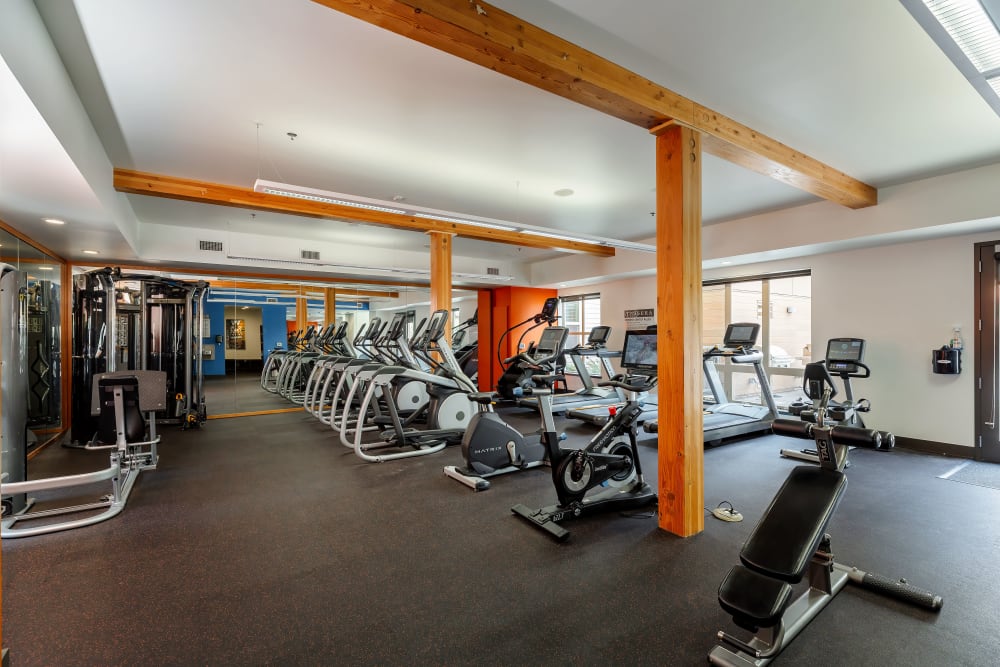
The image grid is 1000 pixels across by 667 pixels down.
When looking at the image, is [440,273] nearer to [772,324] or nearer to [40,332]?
[40,332]

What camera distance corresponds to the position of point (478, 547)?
2.93m

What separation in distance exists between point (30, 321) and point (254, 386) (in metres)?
3.52

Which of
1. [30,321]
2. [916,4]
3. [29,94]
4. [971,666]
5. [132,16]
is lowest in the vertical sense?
[971,666]

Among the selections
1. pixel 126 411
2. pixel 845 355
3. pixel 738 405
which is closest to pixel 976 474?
pixel 845 355

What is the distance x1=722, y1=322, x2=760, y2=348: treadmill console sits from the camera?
565cm

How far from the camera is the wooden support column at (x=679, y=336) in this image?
119 inches

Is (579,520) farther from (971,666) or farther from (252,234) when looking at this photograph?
(252,234)

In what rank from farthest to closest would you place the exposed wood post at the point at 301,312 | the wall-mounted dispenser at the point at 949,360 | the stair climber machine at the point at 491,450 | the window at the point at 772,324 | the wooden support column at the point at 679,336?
the exposed wood post at the point at 301,312
the window at the point at 772,324
the wall-mounted dispenser at the point at 949,360
the stair climber machine at the point at 491,450
the wooden support column at the point at 679,336

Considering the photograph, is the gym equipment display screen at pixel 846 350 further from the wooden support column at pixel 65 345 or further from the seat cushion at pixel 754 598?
the wooden support column at pixel 65 345

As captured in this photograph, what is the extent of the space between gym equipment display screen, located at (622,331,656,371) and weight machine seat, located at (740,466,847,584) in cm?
197

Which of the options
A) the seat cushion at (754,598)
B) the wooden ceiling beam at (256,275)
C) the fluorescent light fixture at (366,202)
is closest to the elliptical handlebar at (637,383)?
the seat cushion at (754,598)

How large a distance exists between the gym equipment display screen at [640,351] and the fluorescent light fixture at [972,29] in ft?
8.67

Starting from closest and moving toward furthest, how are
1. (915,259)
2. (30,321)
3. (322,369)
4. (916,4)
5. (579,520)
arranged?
(916,4) → (579,520) → (30,321) → (915,259) → (322,369)

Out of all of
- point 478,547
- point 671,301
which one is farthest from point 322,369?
point 671,301
